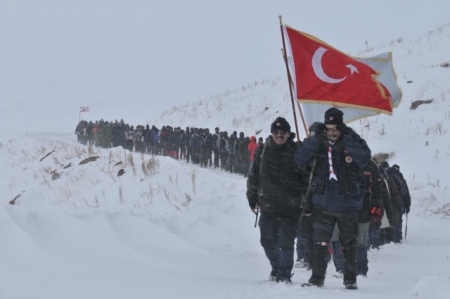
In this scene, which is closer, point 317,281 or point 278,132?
point 317,281

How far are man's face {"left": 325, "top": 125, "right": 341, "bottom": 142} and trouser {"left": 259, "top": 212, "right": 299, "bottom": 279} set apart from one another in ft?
3.42

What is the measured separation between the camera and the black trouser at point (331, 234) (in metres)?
6.04

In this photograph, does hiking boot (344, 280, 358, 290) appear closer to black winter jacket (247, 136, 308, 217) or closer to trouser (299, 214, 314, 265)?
black winter jacket (247, 136, 308, 217)

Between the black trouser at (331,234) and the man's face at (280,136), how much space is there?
81 cm

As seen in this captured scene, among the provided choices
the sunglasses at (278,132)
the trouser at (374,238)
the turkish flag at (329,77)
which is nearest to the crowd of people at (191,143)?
the trouser at (374,238)

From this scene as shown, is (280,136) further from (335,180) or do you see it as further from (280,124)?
(335,180)

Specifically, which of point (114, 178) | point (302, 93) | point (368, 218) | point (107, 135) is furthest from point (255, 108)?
point (368, 218)


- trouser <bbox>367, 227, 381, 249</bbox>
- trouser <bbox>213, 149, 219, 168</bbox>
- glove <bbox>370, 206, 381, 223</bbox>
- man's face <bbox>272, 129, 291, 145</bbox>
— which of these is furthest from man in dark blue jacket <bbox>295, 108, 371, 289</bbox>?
trouser <bbox>213, 149, 219, 168</bbox>

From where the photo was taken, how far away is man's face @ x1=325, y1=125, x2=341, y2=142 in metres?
5.89

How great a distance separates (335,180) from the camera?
595cm

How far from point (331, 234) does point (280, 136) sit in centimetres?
113

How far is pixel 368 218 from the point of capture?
660cm

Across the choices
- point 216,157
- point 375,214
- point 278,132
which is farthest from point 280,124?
point 216,157

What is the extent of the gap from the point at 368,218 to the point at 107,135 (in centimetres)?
2625
